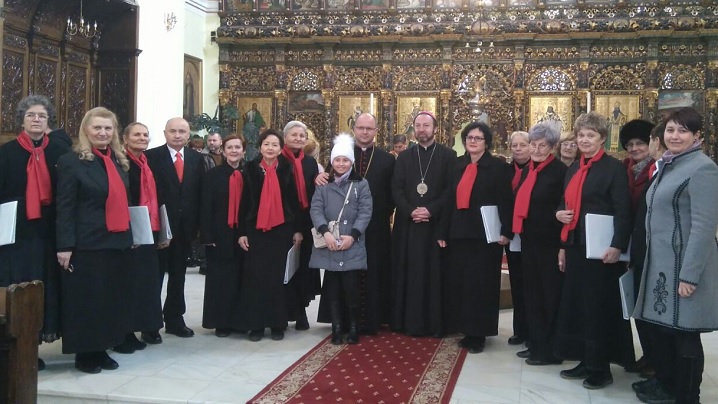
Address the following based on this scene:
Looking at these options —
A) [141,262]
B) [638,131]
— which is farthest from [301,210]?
[638,131]

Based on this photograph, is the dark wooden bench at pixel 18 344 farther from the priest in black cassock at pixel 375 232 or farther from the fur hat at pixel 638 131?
the fur hat at pixel 638 131

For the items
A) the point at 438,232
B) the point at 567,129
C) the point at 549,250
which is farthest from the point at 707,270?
the point at 567,129

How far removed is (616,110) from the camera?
13.0m

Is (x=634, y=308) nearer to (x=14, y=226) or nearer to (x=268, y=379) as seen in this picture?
(x=268, y=379)

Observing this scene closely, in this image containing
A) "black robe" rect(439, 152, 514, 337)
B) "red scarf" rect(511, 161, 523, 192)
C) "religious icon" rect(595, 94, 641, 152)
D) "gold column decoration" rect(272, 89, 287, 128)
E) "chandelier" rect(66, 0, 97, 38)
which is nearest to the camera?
"black robe" rect(439, 152, 514, 337)

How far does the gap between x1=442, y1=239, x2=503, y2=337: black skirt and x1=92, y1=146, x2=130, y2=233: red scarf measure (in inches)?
95.3

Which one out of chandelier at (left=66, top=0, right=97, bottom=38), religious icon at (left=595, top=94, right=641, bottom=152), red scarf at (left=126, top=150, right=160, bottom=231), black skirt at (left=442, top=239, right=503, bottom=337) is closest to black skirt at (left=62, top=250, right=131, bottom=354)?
red scarf at (left=126, top=150, right=160, bottom=231)

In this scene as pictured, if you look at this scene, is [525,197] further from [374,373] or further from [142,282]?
[142,282]

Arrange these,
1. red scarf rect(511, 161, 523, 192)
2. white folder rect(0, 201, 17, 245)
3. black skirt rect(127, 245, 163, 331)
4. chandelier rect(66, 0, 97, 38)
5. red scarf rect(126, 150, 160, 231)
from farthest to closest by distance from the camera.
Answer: chandelier rect(66, 0, 97, 38)
red scarf rect(511, 161, 523, 192)
red scarf rect(126, 150, 160, 231)
black skirt rect(127, 245, 163, 331)
white folder rect(0, 201, 17, 245)

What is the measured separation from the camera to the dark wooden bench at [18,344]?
300 cm

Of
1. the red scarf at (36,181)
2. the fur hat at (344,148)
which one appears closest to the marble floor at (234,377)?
the red scarf at (36,181)

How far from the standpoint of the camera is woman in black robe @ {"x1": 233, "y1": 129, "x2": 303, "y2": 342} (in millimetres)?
5570

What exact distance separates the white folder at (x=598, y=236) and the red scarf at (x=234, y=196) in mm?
2702

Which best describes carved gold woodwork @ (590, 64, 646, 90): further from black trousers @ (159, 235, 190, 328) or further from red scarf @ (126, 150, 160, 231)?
red scarf @ (126, 150, 160, 231)
